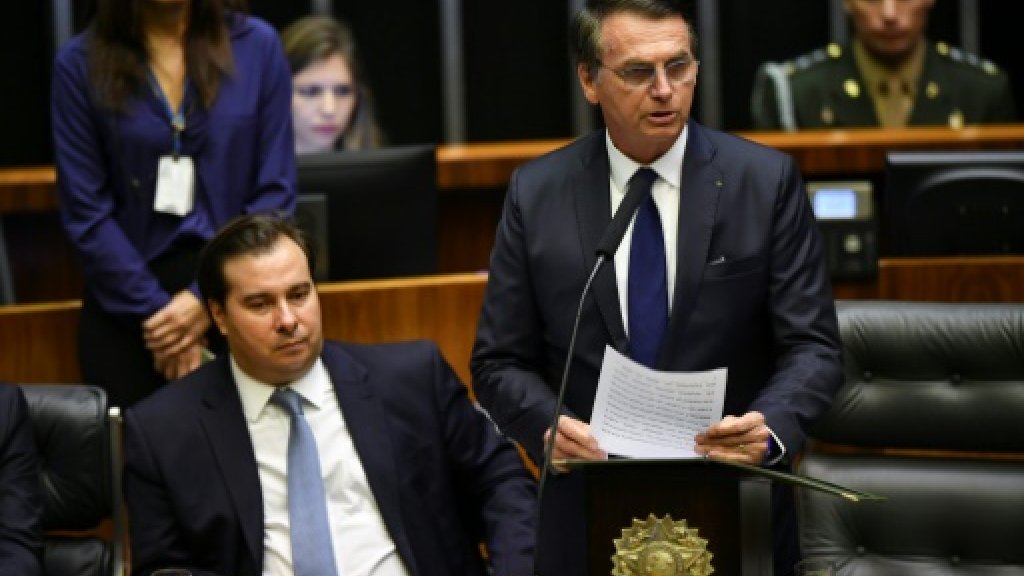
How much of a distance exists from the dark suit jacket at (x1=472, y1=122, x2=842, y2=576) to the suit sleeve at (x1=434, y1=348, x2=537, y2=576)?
1.00ft

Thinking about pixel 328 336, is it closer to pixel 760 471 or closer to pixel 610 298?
pixel 610 298

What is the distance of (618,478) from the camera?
193cm

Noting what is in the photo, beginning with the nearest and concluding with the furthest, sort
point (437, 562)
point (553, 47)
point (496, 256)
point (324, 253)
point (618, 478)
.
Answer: point (618, 478)
point (496, 256)
point (437, 562)
point (324, 253)
point (553, 47)

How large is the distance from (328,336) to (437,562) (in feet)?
2.73

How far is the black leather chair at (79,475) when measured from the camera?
268 cm

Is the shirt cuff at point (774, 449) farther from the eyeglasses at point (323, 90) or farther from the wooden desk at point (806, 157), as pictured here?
the eyeglasses at point (323, 90)

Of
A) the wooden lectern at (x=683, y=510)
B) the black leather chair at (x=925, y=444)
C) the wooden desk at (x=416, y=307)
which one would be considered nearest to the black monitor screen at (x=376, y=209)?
the wooden desk at (x=416, y=307)

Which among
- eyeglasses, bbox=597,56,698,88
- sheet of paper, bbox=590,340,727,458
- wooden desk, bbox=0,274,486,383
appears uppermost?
eyeglasses, bbox=597,56,698,88

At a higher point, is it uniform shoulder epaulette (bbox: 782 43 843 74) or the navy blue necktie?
uniform shoulder epaulette (bbox: 782 43 843 74)

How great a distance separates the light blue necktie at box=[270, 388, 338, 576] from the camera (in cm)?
254

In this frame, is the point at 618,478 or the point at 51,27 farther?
the point at 51,27

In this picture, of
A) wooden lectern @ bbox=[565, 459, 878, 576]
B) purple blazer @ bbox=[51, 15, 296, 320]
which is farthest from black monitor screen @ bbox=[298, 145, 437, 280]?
wooden lectern @ bbox=[565, 459, 878, 576]

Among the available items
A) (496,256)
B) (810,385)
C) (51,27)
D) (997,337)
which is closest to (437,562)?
(496,256)

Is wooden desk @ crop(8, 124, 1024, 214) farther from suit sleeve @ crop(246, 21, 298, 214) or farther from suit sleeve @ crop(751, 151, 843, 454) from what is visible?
→ suit sleeve @ crop(751, 151, 843, 454)
